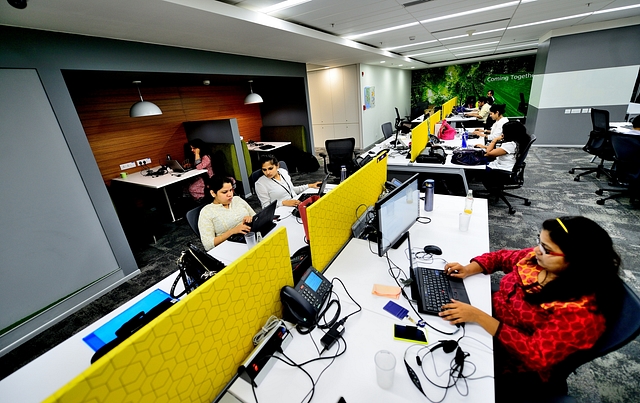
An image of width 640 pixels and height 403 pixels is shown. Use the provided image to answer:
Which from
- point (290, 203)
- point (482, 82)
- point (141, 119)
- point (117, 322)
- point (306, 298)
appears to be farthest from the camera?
point (482, 82)

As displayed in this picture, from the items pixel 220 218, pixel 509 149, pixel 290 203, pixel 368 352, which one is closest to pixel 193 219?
pixel 220 218

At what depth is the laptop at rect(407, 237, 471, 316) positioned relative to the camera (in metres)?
1.29

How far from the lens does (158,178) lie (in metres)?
4.15

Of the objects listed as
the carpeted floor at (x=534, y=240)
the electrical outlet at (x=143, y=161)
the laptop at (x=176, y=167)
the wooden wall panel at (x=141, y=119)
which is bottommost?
the carpeted floor at (x=534, y=240)

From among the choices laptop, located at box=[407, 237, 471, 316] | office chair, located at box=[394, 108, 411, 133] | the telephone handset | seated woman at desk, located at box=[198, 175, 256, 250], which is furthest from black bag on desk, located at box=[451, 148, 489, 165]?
the telephone handset

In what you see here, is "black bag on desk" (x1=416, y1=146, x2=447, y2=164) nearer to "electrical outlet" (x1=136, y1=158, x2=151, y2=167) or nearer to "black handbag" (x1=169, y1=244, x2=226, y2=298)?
"black handbag" (x1=169, y1=244, x2=226, y2=298)

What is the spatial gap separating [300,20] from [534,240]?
3881 millimetres

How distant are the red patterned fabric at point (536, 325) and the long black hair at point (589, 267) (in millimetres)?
34

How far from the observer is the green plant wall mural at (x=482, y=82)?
10844 mm

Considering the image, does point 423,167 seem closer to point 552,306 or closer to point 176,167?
point 552,306

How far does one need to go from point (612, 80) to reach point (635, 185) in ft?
13.8

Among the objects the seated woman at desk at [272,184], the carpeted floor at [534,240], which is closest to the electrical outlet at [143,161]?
the carpeted floor at [534,240]

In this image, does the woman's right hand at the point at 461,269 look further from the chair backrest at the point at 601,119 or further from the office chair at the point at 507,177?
the chair backrest at the point at 601,119

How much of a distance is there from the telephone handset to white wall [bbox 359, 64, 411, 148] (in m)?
7.20
